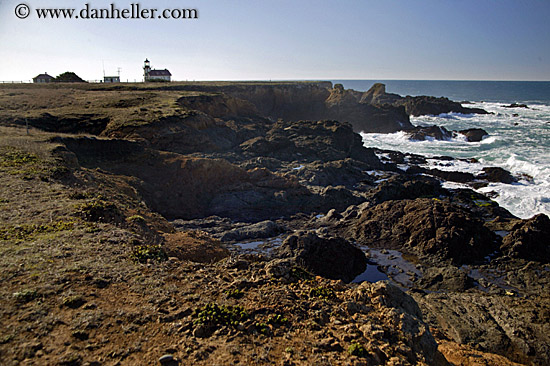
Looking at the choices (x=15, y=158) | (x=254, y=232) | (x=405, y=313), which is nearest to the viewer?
(x=405, y=313)

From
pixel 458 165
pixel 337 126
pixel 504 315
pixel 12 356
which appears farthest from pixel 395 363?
pixel 458 165

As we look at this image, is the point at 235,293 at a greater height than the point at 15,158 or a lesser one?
lesser

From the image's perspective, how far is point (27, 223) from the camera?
356 inches

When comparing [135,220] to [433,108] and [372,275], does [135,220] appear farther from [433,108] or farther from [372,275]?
[433,108]

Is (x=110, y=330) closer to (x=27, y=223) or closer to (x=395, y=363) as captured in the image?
(x=395, y=363)

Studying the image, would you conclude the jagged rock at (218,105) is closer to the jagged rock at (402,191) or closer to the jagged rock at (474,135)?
the jagged rock at (402,191)

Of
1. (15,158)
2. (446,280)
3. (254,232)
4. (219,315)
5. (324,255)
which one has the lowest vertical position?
(446,280)

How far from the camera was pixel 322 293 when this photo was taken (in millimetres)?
7480

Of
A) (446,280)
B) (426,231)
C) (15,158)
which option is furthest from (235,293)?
(426,231)

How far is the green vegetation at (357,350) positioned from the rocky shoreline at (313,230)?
23 millimetres

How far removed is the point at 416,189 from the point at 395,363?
73.0 ft

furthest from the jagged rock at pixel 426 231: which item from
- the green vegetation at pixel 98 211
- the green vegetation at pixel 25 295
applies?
the green vegetation at pixel 25 295

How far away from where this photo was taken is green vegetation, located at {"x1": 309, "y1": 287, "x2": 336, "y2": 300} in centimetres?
740

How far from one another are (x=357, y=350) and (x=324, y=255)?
881 cm
